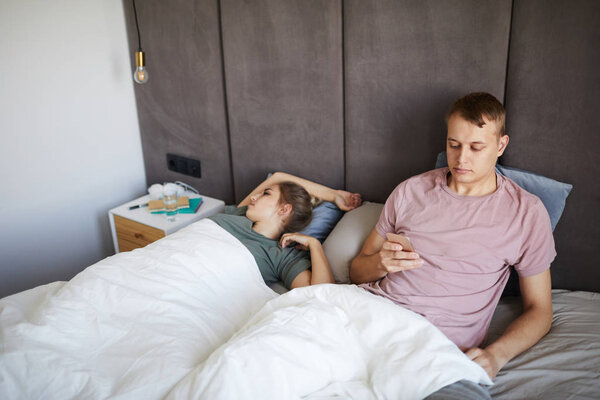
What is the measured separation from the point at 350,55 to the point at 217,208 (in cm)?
105

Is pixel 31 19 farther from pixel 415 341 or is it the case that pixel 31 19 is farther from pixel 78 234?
pixel 415 341

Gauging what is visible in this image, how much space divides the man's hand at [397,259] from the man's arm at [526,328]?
0.28 metres

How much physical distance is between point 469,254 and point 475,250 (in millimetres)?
21

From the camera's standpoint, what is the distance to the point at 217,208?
2.32 m

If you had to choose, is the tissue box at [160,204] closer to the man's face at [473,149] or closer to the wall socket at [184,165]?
the wall socket at [184,165]

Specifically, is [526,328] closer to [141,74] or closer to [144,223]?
[144,223]

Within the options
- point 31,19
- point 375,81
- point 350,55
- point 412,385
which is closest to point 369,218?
point 375,81

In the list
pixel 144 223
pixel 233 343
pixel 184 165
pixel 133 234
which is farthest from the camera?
pixel 184 165

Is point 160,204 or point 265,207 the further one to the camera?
point 160,204

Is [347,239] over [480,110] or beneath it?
beneath

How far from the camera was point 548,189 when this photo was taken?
55.8 inches

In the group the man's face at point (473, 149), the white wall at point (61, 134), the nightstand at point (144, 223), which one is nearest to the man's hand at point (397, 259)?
the man's face at point (473, 149)

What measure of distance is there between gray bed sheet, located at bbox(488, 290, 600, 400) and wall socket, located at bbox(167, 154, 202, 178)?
1720mm

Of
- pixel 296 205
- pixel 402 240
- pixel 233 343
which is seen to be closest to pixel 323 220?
pixel 296 205
